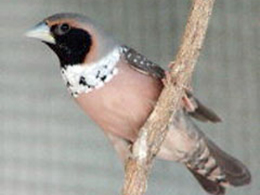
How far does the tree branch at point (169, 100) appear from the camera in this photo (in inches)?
40.0

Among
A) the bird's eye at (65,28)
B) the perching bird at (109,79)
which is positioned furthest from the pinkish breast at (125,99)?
the bird's eye at (65,28)

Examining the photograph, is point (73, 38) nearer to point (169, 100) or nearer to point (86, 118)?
point (169, 100)

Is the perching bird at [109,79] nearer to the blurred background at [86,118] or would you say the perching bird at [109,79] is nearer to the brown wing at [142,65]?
the brown wing at [142,65]

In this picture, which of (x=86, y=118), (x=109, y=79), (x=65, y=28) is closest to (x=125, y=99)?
(x=109, y=79)

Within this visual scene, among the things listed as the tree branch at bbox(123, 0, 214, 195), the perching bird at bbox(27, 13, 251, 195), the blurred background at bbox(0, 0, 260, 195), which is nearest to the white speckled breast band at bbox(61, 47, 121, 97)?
the perching bird at bbox(27, 13, 251, 195)

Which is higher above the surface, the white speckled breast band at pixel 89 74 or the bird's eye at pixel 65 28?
the bird's eye at pixel 65 28

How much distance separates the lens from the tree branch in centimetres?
102

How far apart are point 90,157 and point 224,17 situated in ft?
1.49

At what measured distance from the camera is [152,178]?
5.69ft

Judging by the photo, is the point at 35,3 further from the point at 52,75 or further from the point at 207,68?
the point at 207,68

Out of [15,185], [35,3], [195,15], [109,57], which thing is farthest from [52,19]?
[15,185]

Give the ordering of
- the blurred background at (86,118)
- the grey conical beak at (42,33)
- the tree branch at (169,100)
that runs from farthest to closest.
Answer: the blurred background at (86,118) → the grey conical beak at (42,33) → the tree branch at (169,100)

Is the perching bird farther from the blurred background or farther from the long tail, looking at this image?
the blurred background

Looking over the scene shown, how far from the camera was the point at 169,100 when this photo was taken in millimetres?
1023
